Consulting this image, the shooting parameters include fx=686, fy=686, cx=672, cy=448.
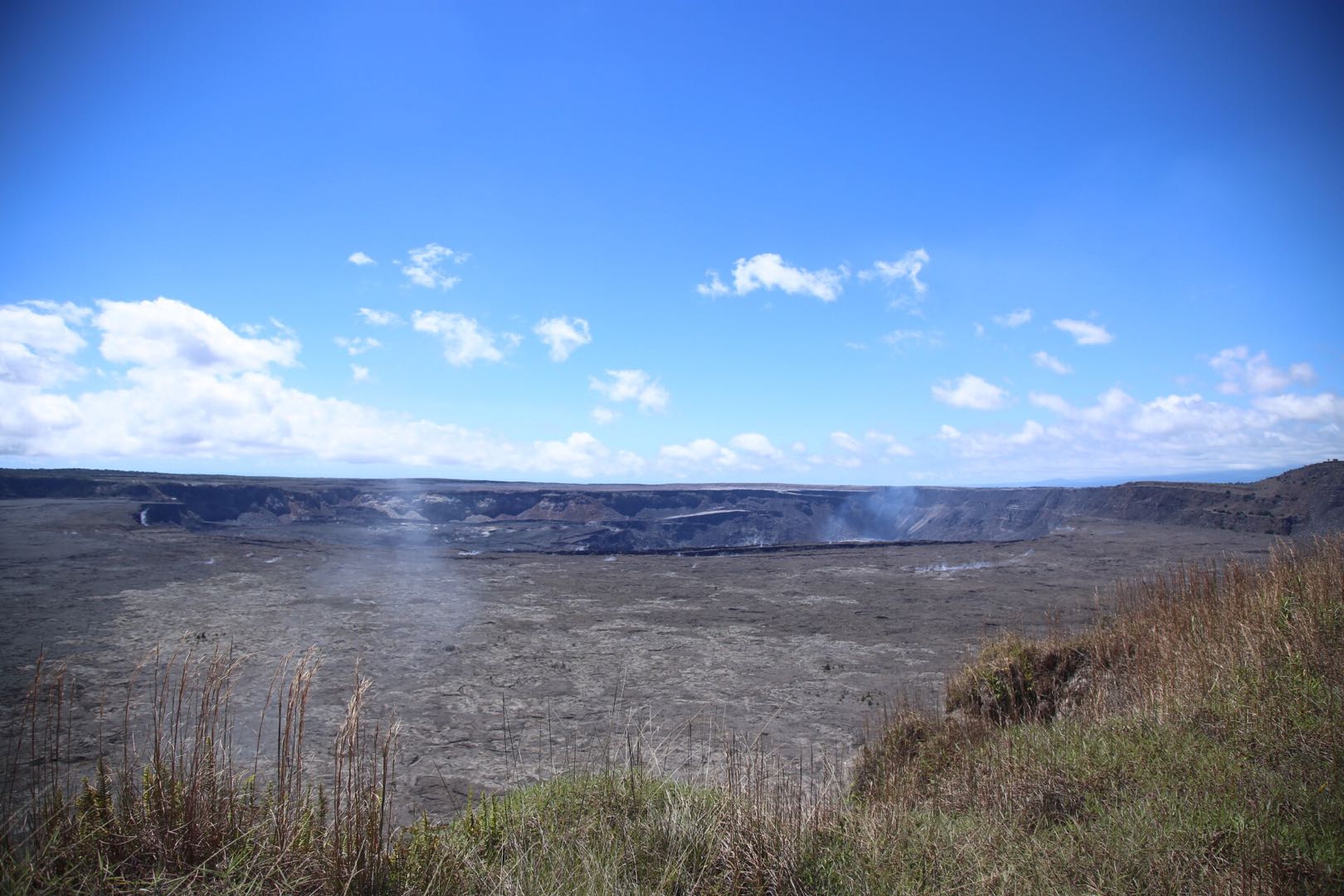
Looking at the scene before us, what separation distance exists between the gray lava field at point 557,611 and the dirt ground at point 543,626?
0.07 m

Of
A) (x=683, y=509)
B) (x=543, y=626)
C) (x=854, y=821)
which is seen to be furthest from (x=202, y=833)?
(x=683, y=509)

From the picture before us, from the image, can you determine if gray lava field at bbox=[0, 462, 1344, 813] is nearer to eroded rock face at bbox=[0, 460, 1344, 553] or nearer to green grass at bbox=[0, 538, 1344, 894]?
eroded rock face at bbox=[0, 460, 1344, 553]

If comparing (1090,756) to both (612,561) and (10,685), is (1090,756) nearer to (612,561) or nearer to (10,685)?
(10,685)

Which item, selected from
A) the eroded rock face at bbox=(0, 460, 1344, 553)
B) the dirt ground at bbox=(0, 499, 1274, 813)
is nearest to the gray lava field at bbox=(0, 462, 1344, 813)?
the dirt ground at bbox=(0, 499, 1274, 813)

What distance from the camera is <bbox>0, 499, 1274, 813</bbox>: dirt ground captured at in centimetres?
754

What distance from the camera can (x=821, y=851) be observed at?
3244 mm

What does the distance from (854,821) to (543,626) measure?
34.1ft

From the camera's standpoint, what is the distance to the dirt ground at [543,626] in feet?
24.7

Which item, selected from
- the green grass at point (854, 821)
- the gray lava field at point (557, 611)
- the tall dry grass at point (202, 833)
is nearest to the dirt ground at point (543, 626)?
the gray lava field at point (557, 611)

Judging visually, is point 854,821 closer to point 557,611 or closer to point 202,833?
point 202,833

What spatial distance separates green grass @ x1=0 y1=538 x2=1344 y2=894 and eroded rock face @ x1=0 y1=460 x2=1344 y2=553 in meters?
24.0

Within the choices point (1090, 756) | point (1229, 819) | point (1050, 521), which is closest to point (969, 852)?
point (1229, 819)

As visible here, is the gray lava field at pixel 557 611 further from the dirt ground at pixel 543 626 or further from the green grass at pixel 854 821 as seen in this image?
the green grass at pixel 854 821

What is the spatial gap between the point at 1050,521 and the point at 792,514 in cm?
1491
